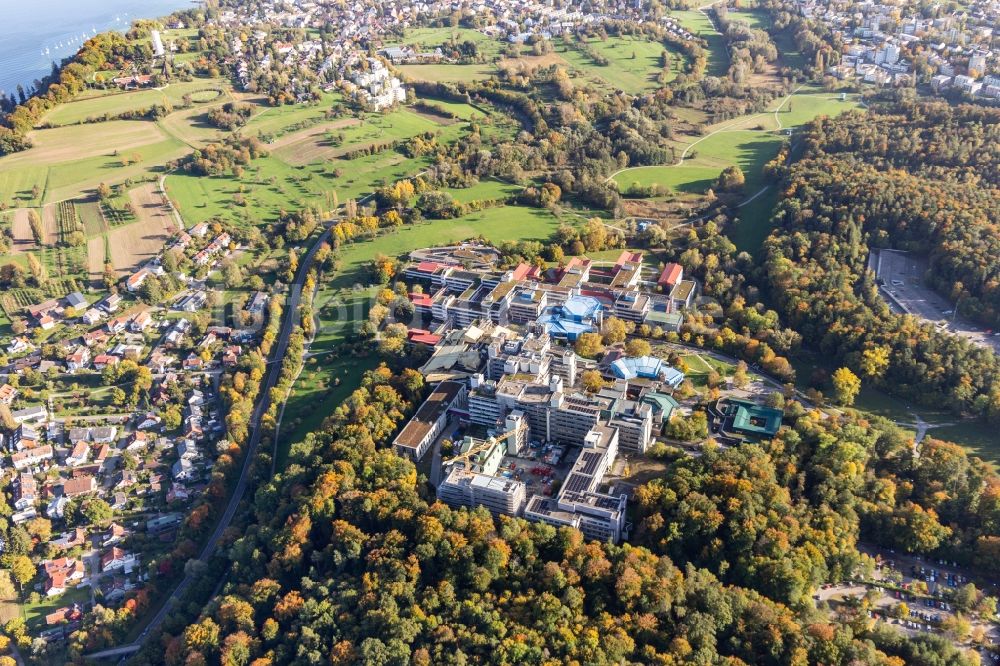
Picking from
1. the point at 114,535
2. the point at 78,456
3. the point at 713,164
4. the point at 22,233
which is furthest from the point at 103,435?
the point at 713,164

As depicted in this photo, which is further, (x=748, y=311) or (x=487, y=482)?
(x=748, y=311)

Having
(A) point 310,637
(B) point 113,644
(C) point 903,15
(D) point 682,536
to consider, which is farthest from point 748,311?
(C) point 903,15

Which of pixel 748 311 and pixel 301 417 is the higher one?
pixel 748 311

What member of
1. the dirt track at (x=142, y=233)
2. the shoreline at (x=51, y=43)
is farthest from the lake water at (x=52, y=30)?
the dirt track at (x=142, y=233)

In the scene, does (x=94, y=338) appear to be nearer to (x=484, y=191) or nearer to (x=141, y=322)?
(x=141, y=322)

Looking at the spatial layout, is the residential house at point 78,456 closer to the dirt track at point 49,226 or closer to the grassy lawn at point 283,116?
the dirt track at point 49,226

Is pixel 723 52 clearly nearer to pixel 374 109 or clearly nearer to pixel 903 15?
pixel 903 15
